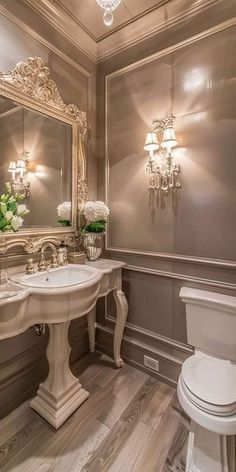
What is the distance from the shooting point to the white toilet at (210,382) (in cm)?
98

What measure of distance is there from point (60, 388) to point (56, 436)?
9.2 inches

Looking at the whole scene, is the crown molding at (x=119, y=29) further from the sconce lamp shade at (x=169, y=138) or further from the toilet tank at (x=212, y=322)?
the toilet tank at (x=212, y=322)

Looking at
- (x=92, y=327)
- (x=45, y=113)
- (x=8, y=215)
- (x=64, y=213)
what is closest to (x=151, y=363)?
(x=92, y=327)

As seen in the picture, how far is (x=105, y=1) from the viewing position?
122 cm

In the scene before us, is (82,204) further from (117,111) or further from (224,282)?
(224,282)

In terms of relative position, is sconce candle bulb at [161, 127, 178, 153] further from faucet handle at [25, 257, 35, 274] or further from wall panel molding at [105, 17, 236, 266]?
faucet handle at [25, 257, 35, 274]

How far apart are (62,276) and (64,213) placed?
510 mm

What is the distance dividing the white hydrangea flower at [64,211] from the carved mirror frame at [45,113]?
0.16ft

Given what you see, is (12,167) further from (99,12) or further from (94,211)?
(99,12)

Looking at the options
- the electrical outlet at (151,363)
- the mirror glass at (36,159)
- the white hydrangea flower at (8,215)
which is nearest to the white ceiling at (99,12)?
the mirror glass at (36,159)

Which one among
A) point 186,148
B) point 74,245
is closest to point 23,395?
point 74,245

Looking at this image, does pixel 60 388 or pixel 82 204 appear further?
pixel 82 204

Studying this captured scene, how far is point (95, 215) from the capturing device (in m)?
1.76

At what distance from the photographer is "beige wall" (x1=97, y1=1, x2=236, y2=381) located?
56.7 inches
